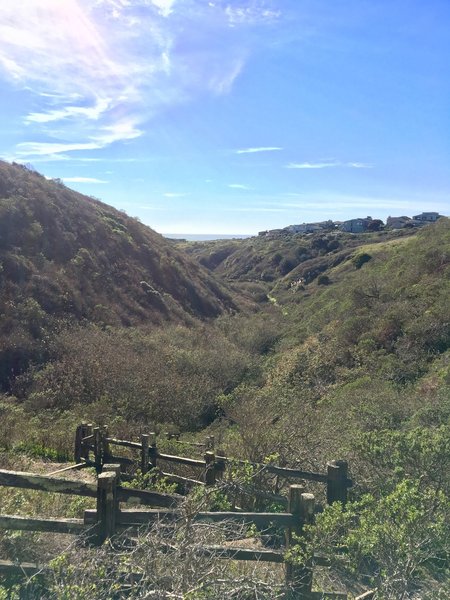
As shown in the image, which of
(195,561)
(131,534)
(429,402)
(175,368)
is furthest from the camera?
(175,368)

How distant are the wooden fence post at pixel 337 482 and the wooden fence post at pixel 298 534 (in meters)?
1.16

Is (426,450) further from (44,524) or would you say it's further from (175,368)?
(175,368)

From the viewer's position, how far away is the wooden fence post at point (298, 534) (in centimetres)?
365

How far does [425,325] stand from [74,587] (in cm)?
1391

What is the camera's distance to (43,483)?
3.88 metres

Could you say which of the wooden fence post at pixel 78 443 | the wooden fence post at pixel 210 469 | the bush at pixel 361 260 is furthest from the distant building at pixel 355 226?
the wooden fence post at pixel 210 469

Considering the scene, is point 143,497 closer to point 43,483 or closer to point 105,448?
point 43,483

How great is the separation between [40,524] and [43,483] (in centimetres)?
37

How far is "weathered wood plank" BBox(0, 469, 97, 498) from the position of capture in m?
3.83

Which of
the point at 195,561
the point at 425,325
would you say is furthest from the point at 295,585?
the point at 425,325

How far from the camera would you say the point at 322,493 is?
5.97 m

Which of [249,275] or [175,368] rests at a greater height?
[249,275]

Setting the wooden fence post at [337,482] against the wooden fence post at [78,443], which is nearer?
the wooden fence post at [337,482]

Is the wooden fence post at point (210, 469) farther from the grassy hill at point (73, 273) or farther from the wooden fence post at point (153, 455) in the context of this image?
the grassy hill at point (73, 273)
